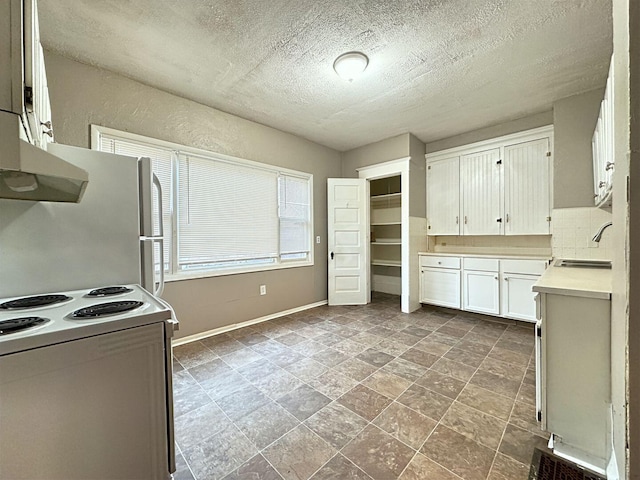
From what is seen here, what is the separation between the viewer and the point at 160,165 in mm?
2756

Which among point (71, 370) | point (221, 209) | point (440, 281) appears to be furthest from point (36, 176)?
point (440, 281)

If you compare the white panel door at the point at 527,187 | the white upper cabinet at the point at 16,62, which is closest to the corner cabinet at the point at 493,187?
the white panel door at the point at 527,187

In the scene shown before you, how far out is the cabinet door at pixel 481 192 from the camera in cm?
368

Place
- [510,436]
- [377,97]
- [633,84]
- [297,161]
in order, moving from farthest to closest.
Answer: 1. [297,161]
2. [377,97]
3. [510,436]
4. [633,84]

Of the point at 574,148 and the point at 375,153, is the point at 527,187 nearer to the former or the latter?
the point at 574,148

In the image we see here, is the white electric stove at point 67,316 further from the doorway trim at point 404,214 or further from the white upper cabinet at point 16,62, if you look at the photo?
the doorway trim at point 404,214

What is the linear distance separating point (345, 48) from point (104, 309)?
92.6 inches

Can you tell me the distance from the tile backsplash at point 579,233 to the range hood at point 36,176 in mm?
4081

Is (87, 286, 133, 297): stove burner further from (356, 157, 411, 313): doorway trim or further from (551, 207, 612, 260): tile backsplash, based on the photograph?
(551, 207, 612, 260): tile backsplash

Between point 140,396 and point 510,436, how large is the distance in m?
1.93

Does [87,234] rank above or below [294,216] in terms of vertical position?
below

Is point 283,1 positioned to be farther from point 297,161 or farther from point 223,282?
point 223,282

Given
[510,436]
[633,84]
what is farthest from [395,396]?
[633,84]

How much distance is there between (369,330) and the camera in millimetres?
3281
